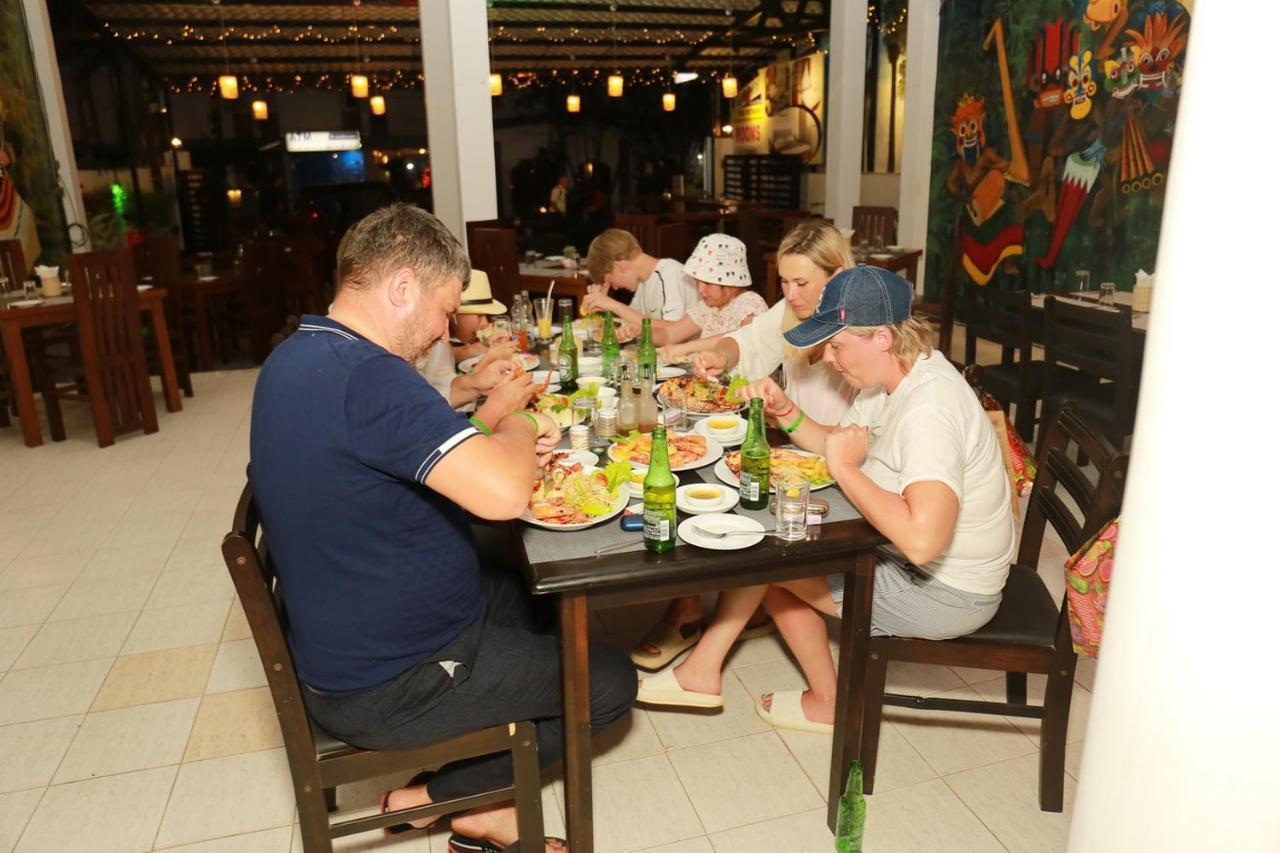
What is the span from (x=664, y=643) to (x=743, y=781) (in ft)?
2.01

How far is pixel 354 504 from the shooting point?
157 centimetres

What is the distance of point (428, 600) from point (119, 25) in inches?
359

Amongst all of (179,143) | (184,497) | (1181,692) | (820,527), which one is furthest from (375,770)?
(179,143)

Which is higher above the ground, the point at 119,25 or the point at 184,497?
the point at 119,25

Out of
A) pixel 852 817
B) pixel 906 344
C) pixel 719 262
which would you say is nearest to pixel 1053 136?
pixel 719 262

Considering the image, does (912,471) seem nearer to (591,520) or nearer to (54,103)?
(591,520)

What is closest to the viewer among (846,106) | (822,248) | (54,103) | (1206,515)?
(1206,515)

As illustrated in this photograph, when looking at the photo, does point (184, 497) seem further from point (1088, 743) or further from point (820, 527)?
point (1088, 743)

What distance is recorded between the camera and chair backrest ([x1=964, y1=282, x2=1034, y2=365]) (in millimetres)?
4383

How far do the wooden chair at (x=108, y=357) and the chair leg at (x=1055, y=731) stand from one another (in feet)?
17.1

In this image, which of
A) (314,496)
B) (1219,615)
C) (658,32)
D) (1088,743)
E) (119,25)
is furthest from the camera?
(658,32)

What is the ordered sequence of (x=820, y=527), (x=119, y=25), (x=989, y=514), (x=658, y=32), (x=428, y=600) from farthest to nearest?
(x=658, y=32) < (x=119, y=25) < (x=989, y=514) < (x=820, y=527) < (x=428, y=600)

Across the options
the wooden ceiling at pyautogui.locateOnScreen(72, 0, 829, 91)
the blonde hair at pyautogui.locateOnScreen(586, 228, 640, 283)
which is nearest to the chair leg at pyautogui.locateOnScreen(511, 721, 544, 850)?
the blonde hair at pyautogui.locateOnScreen(586, 228, 640, 283)

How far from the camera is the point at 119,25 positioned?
8336mm
